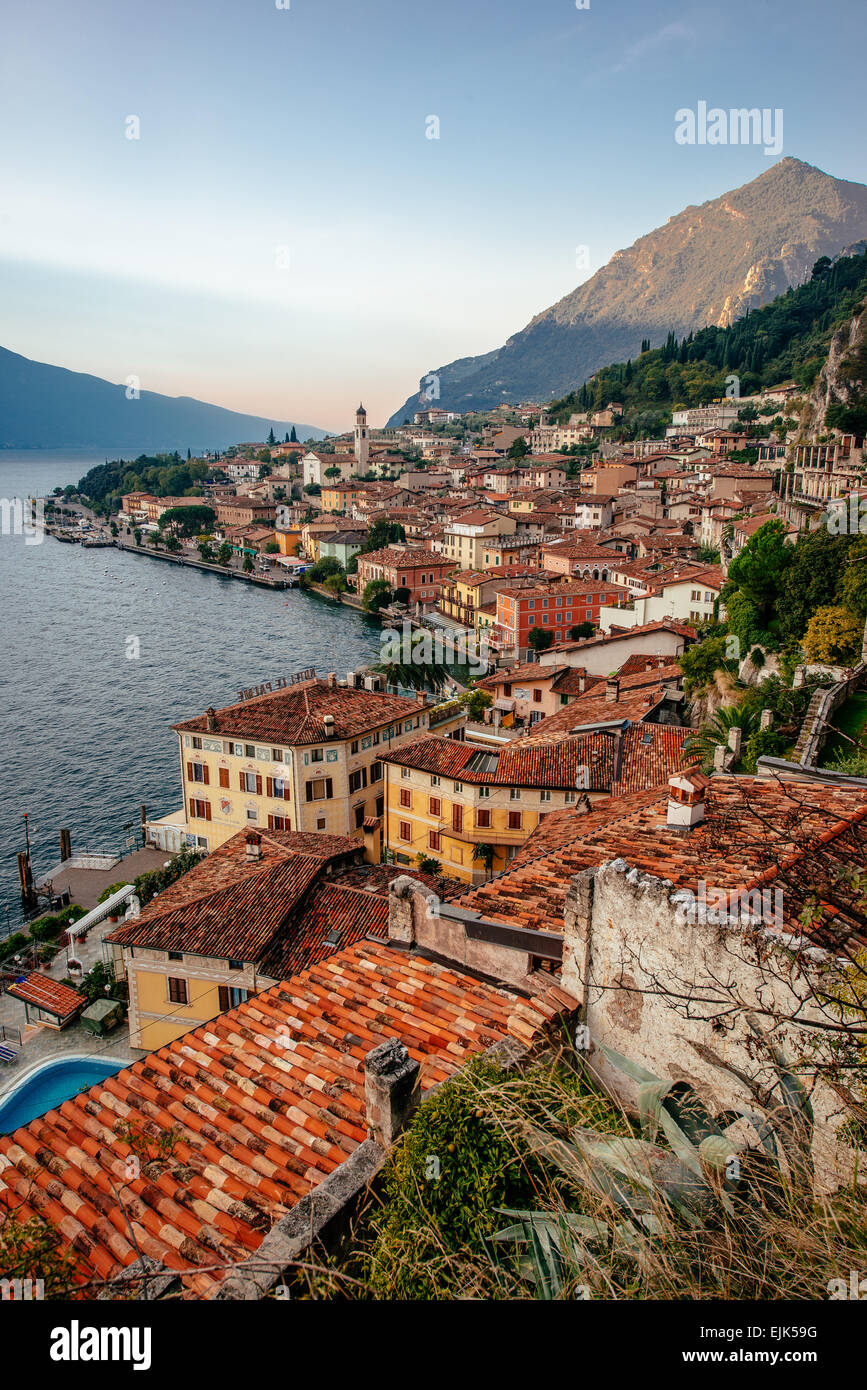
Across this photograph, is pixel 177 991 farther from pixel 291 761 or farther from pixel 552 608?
pixel 552 608

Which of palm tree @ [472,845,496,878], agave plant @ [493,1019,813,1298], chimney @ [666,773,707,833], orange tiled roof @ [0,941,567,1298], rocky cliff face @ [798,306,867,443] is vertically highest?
rocky cliff face @ [798,306,867,443]

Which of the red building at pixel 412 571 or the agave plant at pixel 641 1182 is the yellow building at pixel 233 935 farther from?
the red building at pixel 412 571

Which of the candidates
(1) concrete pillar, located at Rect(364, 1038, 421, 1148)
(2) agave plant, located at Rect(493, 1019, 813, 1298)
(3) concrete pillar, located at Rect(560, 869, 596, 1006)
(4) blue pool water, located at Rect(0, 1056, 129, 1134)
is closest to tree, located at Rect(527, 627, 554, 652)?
(4) blue pool water, located at Rect(0, 1056, 129, 1134)

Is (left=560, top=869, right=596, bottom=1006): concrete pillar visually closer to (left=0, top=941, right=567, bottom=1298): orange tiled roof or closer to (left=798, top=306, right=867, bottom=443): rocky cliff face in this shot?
(left=0, top=941, right=567, bottom=1298): orange tiled roof

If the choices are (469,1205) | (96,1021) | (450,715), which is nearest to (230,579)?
(450,715)

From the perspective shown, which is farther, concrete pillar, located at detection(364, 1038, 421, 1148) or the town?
concrete pillar, located at detection(364, 1038, 421, 1148)
